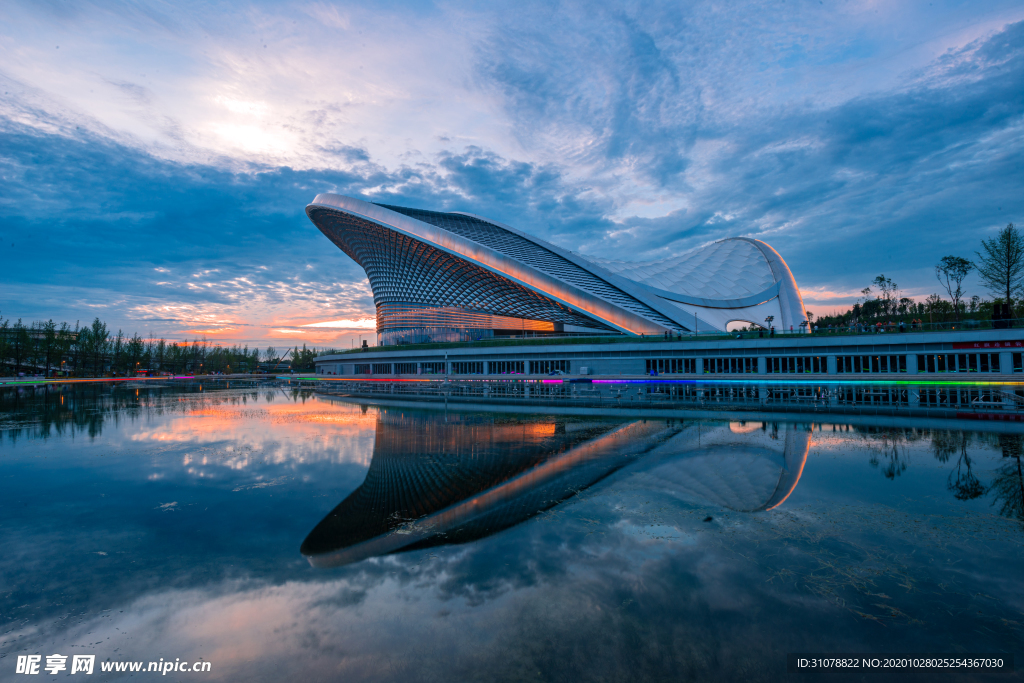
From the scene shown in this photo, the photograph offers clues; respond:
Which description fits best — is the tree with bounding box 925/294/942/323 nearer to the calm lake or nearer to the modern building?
the modern building

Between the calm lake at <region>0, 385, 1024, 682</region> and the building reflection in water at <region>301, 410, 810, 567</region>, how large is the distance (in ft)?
0.26

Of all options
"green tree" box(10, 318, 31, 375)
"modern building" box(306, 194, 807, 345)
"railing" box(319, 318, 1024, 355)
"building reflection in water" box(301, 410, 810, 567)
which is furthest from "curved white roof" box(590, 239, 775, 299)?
"green tree" box(10, 318, 31, 375)

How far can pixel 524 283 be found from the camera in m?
43.7

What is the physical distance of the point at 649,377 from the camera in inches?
1433

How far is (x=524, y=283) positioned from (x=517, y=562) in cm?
3837

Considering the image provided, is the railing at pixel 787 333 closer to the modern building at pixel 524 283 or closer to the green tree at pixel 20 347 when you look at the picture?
the modern building at pixel 524 283

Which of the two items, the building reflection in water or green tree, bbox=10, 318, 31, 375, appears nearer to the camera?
the building reflection in water

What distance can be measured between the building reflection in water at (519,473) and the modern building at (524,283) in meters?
25.2

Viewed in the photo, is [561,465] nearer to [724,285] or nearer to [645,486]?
[645,486]

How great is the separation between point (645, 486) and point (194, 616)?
7664 millimetres

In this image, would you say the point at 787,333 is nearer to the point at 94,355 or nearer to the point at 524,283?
the point at 524,283

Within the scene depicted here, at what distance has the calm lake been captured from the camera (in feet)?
14.6

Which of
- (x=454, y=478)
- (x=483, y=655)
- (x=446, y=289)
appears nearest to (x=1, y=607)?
(x=483, y=655)

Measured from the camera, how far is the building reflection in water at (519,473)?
748cm
